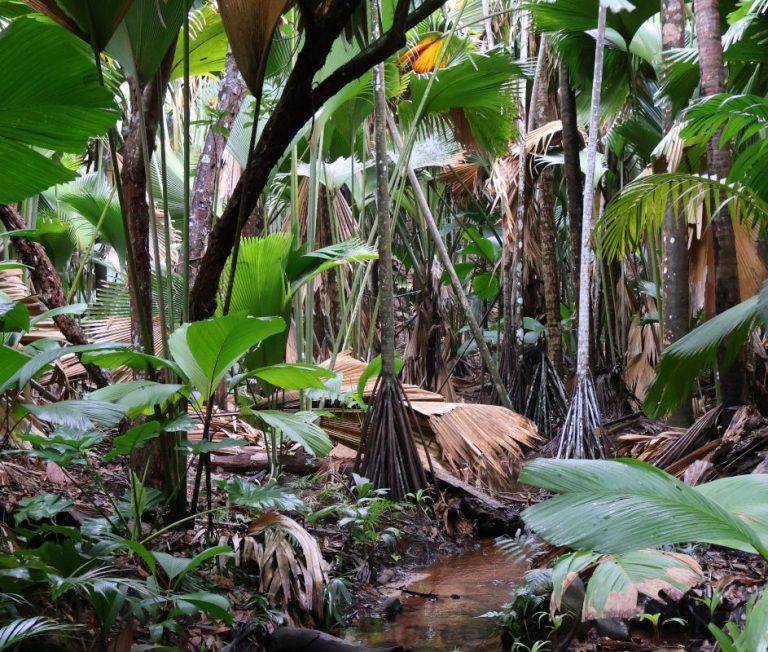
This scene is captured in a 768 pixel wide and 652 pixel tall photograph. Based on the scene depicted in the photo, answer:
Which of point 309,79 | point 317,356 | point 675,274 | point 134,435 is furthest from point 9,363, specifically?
point 317,356

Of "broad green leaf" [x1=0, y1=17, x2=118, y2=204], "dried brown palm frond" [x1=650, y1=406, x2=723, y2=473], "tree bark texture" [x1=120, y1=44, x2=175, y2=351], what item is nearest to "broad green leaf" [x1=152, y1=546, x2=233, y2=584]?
"broad green leaf" [x1=0, y1=17, x2=118, y2=204]

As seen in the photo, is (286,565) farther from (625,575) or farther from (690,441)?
(690,441)

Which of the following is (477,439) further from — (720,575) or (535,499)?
(720,575)

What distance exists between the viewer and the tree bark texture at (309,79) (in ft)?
7.47

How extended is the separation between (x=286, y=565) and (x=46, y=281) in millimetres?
2108

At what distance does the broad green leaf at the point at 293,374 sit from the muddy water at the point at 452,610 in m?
0.96

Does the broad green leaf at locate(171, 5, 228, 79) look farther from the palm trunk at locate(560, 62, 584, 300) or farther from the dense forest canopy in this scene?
the palm trunk at locate(560, 62, 584, 300)

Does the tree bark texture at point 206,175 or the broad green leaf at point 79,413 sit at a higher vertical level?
the tree bark texture at point 206,175

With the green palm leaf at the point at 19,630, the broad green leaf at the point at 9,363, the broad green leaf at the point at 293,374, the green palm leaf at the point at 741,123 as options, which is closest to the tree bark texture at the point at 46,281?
the broad green leaf at the point at 293,374

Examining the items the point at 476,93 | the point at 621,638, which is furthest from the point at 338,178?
the point at 621,638

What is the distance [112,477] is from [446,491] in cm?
189

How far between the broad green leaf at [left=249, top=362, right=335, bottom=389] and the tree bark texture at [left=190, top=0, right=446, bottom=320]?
483 millimetres

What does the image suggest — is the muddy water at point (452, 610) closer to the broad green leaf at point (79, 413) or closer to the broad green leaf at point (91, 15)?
the broad green leaf at point (79, 413)

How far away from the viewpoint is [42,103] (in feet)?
6.81
